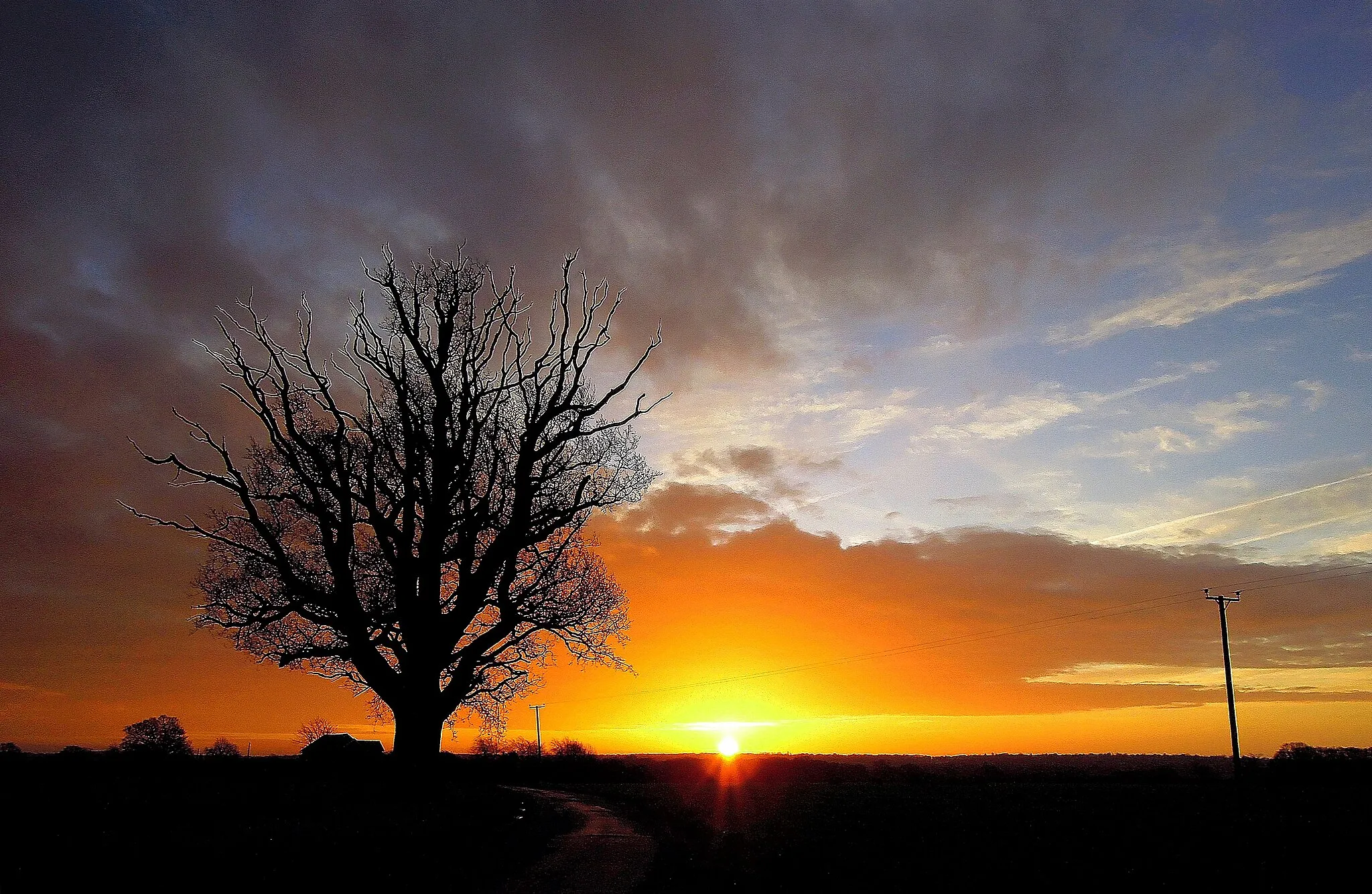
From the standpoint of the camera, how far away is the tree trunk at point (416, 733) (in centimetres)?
2686

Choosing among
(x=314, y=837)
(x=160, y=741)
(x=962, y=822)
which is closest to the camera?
(x=314, y=837)

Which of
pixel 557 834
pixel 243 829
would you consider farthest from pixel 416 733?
pixel 243 829

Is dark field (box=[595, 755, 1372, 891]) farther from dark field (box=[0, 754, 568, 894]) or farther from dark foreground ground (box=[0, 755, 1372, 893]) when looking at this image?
dark field (box=[0, 754, 568, 894])

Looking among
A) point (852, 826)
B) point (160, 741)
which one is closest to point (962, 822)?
point (852, 826)

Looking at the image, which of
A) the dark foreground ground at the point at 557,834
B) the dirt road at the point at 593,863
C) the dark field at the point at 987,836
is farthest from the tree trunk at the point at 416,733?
the dark field at the point at 987,836

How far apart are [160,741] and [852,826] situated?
53814mm

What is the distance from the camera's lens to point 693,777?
4838 cm

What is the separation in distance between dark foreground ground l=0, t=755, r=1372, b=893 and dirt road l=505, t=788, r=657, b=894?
0.50 metres

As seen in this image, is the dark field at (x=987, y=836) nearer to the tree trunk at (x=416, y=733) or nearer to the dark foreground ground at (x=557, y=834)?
the dark foreground ground at (x=557, y=834)

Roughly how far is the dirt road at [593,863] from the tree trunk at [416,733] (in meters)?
5.47

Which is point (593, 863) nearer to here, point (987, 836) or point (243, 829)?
point (243, 829)

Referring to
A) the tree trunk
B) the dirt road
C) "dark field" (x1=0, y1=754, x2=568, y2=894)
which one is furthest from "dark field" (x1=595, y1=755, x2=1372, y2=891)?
the tree trunk

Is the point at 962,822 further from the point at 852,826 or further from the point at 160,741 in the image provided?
the point at 160,741

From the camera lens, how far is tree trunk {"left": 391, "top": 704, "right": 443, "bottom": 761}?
26859mm
